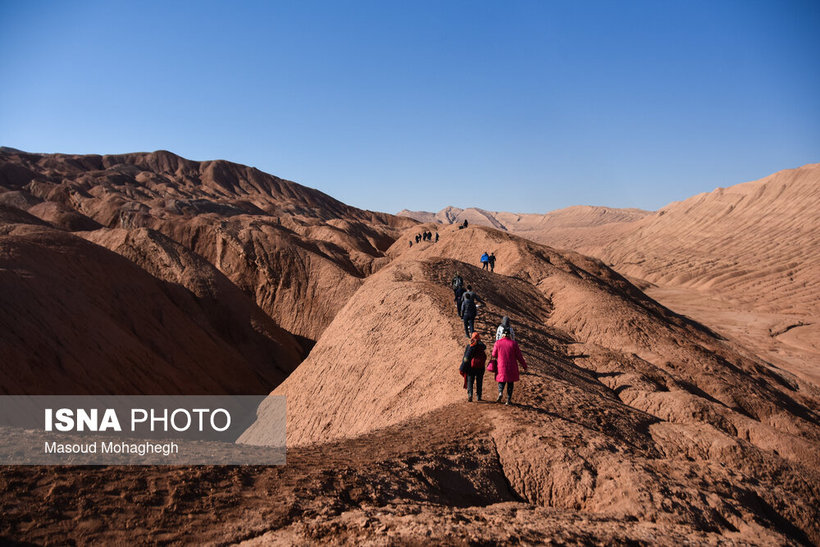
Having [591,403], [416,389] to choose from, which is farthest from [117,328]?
[591,403]

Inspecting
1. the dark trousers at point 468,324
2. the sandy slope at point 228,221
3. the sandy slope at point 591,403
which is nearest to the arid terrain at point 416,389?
the sandy slope at point 591,403

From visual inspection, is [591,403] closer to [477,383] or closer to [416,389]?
[477,383]

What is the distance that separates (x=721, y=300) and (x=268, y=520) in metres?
49.0

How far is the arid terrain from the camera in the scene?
4738mm

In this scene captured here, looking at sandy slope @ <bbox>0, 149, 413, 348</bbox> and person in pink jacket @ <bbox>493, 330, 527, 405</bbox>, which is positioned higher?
sandy slope @ <bbox>0, 149, 413, 348</bbox>

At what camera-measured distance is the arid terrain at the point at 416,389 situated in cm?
474

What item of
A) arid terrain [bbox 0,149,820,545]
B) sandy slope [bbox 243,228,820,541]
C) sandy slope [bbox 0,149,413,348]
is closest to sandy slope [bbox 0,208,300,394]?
arid terrain [bbox 0,149,820,545]

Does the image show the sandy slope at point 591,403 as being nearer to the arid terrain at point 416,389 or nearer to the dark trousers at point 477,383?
the arid terrain at point 416,389

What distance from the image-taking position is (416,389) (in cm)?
1055

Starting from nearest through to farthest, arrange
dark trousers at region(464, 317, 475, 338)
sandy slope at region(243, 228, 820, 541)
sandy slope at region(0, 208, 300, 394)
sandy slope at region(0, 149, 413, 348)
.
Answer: sandy slope at region(243, 228, 820, 541)
dark trousers at region(464, 317, 475, 338)
sandy slope at region(0, 208, 300, 394)
sandy slope at region(0, 149, 413, 348)

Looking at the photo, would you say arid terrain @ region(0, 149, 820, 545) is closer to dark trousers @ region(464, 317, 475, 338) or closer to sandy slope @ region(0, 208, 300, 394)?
sandy slope @ region(0, 208, 300, 394)

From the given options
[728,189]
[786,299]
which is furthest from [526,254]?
[728,189]

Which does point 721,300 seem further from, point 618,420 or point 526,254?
point 618,420

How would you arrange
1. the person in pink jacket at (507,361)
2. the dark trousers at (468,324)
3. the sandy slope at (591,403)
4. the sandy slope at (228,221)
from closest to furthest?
the sandy slope at (591,403), the person in pink jacket at (507,361), the dark trousers at (468,324), the sandy slope at (228,221)
